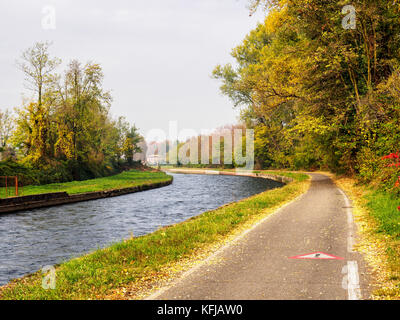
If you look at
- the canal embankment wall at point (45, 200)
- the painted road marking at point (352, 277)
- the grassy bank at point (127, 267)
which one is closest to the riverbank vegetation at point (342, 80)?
the painted road marking at point (352, 277)

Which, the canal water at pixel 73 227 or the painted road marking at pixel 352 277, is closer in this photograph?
the painted road marking at pixel 352 277

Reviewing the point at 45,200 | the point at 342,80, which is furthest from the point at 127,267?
the point at 342,80

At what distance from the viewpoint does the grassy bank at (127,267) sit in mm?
6195

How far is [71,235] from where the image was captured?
46.9 feet

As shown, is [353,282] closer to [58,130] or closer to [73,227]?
[73,227]

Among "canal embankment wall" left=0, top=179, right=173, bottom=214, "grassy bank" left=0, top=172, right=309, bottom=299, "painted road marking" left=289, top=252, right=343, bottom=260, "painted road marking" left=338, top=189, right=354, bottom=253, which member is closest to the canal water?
"canal embankment wall" left=0, top=179, right=173, bottom=214

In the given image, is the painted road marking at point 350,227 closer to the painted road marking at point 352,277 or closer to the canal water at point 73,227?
the painted road marking at point 352,277

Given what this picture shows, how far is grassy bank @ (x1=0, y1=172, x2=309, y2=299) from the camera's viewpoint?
20.3 feet

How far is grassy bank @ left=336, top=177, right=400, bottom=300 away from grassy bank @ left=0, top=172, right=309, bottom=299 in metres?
3.77

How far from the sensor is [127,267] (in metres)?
7.52

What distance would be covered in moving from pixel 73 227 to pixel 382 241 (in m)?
12.5

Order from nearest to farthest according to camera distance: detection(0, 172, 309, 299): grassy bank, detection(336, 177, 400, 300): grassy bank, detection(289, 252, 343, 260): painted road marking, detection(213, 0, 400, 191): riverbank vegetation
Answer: detection(336, 177, 400, 300): grassy bank → detection(0, 172, 309, 299): grassy bank → detection(289, 252, 343, 260): painted road marking → detection(213, 0, 400, 191): riverbank vegetation

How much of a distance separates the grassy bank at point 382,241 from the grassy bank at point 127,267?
148 inches

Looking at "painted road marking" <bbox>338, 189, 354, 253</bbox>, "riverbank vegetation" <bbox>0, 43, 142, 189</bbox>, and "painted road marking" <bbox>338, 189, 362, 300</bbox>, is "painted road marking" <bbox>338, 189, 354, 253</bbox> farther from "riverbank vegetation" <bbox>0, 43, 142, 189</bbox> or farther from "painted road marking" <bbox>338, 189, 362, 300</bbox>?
"riverbank vegetation" <bbox>0, 43, 142, 189</bbox>
